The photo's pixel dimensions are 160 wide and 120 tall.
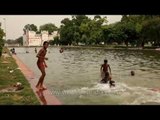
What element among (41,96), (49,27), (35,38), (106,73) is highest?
(49,27)

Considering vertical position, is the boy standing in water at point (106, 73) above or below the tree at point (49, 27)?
below

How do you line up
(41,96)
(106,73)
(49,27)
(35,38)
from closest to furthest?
(41,96)
(106,73)
(35,38)
(49,27)

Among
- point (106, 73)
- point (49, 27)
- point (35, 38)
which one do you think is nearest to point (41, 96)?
point (106, 73)

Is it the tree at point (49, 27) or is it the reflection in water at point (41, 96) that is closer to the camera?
the reflection in water at point (41, 96)

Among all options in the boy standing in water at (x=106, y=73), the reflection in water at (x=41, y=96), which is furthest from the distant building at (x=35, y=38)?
the reflection in water at (x=41, y=96)

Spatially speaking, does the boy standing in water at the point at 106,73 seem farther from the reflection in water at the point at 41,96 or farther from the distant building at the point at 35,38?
the distant building at the point at 35,38

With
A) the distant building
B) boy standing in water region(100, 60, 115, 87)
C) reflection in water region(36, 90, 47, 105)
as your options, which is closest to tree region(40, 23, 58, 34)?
the distant building

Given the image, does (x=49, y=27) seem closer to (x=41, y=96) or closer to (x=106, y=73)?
(x=106, y=73)

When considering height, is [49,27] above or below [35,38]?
above

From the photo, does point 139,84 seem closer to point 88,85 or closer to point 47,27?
point 88,85

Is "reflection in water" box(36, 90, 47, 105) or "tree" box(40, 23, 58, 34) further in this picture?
"tree" box(40, 23, 58, 34)

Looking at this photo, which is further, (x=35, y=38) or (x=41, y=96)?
(x=35, y=38)

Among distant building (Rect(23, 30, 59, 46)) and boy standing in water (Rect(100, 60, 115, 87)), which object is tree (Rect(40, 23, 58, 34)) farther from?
boy standing in water (Rect(100, 60, 115, 87))
